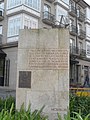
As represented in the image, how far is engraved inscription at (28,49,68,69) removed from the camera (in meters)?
5.76

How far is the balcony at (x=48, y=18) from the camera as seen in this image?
25691mm

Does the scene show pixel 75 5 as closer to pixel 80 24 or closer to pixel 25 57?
pixel 80 24

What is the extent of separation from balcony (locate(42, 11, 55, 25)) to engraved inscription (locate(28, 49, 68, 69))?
2004 centimetres

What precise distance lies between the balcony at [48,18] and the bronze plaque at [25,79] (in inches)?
794

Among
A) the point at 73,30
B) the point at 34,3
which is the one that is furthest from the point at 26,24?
the point at 73,30

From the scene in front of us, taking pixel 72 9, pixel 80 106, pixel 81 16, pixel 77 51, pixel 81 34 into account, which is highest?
pixel 72 9

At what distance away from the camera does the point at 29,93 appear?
5.80 m

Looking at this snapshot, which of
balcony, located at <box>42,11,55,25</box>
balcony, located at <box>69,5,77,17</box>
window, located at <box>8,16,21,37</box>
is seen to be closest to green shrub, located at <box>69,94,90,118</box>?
window, located at <box>8,16,21,37</box>

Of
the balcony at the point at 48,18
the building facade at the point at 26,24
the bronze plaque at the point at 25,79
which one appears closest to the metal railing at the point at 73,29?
the building facade at the point at 26,24

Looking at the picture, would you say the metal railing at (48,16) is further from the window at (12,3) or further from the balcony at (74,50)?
the balcony at (74,50)

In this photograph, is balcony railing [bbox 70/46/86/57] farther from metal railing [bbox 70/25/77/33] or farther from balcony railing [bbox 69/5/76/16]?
balcony railing [bbox 69/5/76/16]

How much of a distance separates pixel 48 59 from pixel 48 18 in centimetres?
2134

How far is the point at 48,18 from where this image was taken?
2652cm

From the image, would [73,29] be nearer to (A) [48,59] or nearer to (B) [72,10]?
(B) [72,10]
